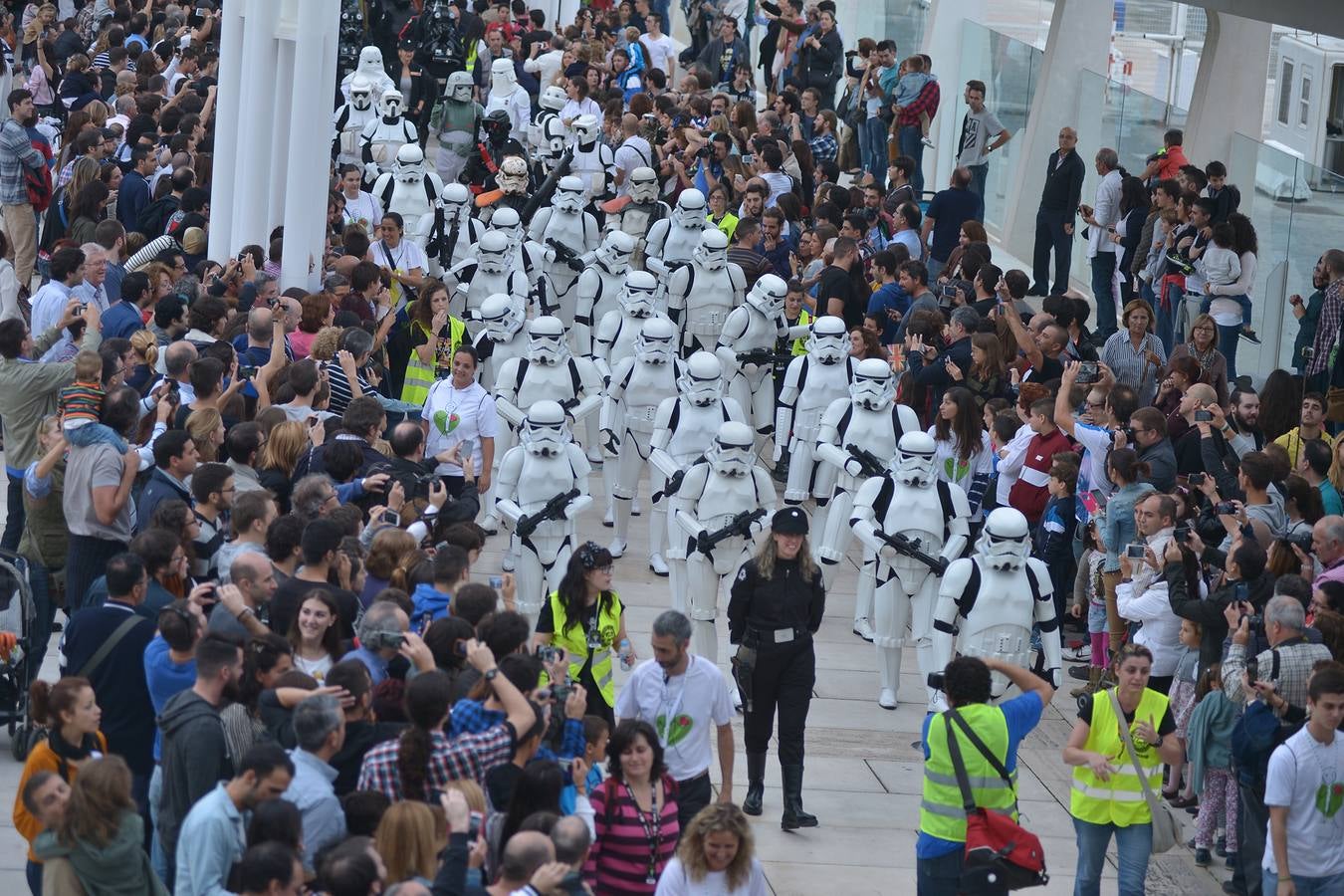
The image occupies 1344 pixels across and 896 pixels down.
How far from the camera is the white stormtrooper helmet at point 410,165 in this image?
17.5m

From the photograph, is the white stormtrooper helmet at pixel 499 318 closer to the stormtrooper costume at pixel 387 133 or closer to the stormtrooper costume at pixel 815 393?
the stormtrooper costume at pixel 815 393

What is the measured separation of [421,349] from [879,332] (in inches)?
142

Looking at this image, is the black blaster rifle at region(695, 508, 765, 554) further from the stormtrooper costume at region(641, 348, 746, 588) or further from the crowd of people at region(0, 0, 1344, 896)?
the stormtrooper costume at region(641, 348, 746, 588)

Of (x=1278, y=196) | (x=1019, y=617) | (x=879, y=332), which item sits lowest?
(x=1019, y=617)

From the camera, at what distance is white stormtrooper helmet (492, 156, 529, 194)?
17.6 m

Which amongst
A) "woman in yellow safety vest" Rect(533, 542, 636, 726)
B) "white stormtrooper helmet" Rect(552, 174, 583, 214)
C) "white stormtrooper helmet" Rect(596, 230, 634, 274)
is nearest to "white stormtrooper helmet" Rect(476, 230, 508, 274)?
"white stormtrooper helmet" Rect(596, 230, 634, 274)

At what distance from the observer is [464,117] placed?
21.3 m

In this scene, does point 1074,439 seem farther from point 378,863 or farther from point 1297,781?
point 378,863

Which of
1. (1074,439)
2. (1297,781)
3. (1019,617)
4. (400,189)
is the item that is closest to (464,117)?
(400,189)

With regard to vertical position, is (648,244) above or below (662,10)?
below

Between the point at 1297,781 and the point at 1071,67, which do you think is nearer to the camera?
the point at 1297,781

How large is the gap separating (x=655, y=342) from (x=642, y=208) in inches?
179

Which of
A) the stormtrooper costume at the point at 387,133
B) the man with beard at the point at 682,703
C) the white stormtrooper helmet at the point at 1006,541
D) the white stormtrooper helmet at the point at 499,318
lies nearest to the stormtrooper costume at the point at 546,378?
the white stormtrooper helmet at the point at 499,318

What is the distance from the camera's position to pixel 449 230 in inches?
711
